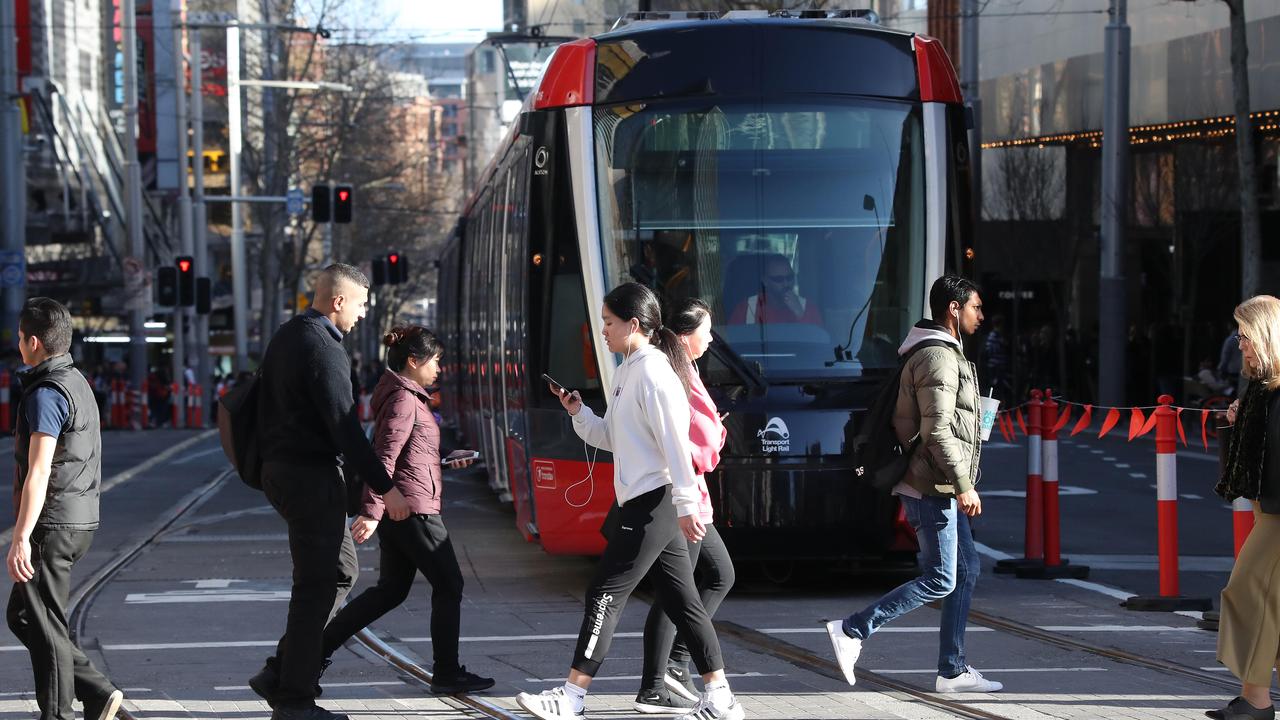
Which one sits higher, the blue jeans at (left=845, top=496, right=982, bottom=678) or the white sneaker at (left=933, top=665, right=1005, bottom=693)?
the blue jeans at (left=845, top=496, right=982, bottom=678)

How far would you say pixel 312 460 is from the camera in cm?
704

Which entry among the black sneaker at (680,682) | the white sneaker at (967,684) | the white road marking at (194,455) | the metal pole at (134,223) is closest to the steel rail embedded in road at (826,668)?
the white sneaker at (967,684)

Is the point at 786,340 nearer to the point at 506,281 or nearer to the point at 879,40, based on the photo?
the point at 879,40

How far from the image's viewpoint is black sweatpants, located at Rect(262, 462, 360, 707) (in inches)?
277

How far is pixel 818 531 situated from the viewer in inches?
421

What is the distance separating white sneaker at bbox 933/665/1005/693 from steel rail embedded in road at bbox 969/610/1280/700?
41.6 inches

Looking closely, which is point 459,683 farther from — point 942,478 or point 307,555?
point 942,478

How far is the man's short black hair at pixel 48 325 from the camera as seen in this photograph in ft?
23.1

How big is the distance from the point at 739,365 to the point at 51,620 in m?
4.74

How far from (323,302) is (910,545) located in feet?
16.1

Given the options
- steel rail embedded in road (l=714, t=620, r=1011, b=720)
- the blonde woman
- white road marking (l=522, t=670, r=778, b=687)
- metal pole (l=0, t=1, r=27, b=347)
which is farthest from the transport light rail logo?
metal pole (l=0, t=1, r=27, b=347)

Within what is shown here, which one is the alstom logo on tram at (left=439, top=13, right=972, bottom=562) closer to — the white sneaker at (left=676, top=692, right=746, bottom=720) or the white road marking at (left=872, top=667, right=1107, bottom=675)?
the white road marking at (left=872, top=667, right=1107, bottom=675)

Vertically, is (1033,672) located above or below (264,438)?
below

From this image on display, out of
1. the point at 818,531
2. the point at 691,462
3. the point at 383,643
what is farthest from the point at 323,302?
the point at 818,531
